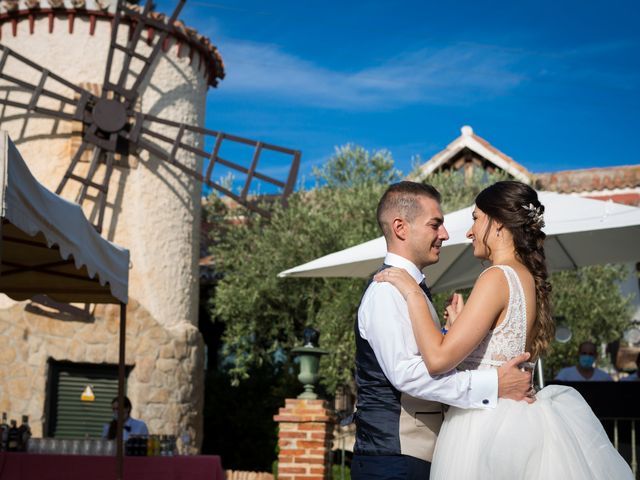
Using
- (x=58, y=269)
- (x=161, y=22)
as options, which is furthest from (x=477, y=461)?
(x=161, y=22)

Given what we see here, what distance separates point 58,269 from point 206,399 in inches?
414

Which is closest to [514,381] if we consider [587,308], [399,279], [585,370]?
[399,279]

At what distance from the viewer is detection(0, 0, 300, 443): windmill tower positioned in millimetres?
13133

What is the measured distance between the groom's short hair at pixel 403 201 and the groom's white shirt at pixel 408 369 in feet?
0.91

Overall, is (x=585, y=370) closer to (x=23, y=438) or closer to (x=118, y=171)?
(x=23, y=438)

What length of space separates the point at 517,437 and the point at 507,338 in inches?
13.1

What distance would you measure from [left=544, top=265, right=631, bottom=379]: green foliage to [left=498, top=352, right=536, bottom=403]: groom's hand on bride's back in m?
12.0

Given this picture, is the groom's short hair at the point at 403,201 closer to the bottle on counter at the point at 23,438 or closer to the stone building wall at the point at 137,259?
A: the bottle on counter at the point at 23,438

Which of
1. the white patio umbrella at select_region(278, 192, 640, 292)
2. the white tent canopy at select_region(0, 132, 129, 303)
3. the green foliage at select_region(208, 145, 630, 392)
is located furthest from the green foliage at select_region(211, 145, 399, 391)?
the white tent canopy at select_region(0, 132, 129, 303)

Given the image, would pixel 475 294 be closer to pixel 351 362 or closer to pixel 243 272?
pixel 351 362

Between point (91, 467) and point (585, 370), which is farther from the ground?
point (585, 370)

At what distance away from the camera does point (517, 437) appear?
272cm

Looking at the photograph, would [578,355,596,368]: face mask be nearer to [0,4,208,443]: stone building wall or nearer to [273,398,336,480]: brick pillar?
[273,398,336,480]: brick pillar

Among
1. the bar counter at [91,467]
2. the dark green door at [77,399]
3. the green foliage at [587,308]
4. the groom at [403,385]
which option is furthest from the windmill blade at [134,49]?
the groom at [403,385]
